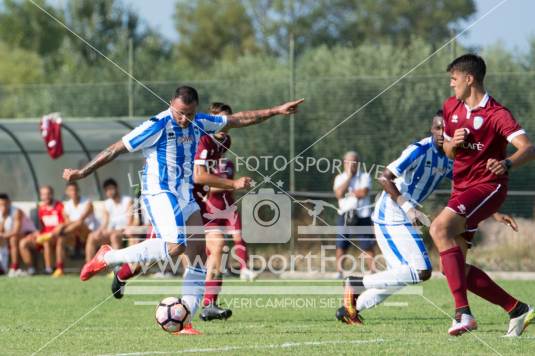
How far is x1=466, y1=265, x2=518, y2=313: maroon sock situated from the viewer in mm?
8695

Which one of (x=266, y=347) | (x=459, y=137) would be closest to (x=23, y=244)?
(x=266, y=347)

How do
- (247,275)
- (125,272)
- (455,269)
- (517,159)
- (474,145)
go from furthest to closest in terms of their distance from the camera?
(247,275) → (125,272) → (474,145) → (455,269) → (517,159)

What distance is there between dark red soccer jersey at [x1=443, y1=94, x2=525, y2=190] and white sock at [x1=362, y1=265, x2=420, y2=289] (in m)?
1.47

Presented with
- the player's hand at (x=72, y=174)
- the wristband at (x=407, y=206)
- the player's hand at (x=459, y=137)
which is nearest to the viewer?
the player's hand at (x=459, y=137)

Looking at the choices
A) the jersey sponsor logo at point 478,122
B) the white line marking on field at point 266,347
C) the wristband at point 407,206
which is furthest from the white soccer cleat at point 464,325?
the jersey sponsor logo at point 478,122

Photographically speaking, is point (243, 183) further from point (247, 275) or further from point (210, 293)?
point (247, 275)

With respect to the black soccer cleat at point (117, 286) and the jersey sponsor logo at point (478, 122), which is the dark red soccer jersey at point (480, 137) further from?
the black soccer cleat at point (117, 286)

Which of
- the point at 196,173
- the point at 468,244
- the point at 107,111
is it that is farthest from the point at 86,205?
the point at 468,244

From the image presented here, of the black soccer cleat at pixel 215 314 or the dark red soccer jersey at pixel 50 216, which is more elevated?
the dark red soccer jersey at pixel 50 216

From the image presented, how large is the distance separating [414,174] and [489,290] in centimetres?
152

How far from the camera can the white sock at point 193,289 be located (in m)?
9.23

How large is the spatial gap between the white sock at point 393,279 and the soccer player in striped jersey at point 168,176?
5.47 ft

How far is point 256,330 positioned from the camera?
917cm

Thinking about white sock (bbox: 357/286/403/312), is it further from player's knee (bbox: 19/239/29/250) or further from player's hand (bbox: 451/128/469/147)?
player's knee (bbox: 19/239/29/250)
